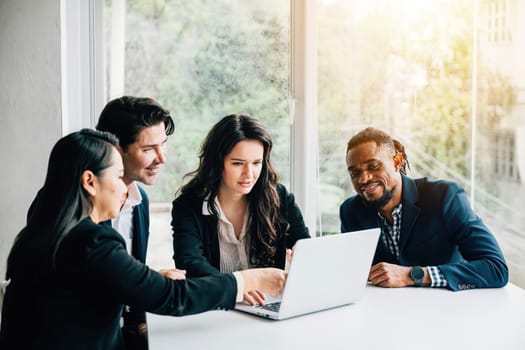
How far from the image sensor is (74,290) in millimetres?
1563

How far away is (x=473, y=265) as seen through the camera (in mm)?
2143

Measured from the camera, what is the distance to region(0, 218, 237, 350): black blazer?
1.54m

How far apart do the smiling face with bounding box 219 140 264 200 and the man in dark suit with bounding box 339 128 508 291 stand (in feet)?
1.13

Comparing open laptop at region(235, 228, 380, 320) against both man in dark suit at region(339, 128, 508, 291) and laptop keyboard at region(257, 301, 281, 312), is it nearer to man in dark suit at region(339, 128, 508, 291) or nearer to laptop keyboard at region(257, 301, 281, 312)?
laptop keyboard at region(257, 301, 281, 312)

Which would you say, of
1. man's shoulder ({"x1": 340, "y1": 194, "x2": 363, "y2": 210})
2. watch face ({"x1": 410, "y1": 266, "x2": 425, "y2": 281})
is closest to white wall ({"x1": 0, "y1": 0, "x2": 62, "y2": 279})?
man's shoulder ({"x1": 340, "y1": 194, "x2": 363, "y2": 210})

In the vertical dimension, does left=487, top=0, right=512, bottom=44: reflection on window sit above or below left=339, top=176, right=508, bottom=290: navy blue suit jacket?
above

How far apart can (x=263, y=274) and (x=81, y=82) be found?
5.64ft

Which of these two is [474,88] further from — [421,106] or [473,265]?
[473,265]

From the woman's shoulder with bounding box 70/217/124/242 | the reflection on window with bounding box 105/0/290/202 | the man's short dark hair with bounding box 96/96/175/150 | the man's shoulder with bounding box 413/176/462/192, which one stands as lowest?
the woman's shoulder with bounding box 70/217/124/242

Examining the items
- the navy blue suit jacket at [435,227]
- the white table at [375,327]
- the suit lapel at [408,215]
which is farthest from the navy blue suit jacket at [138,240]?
the suit lapel at [408,215]

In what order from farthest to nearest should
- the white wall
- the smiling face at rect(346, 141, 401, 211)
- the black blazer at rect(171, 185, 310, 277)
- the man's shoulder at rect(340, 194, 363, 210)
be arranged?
1. the white wall
2. the man's shoulder at rect(340, 194, 363, 210)
3. the smiling face at rect(346, 141, 401, 211)
4. the black blazer at rect(171, 185, 310, 277)

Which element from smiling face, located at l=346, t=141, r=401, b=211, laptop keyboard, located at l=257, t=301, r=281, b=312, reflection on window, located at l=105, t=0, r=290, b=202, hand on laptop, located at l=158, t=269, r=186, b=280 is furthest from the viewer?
reflection on window, located at l=105, t=0, r=290, b=202

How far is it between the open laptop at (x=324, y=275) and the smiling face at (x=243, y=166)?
0.55 meters

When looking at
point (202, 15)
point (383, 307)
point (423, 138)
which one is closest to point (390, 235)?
point (383, 307)
